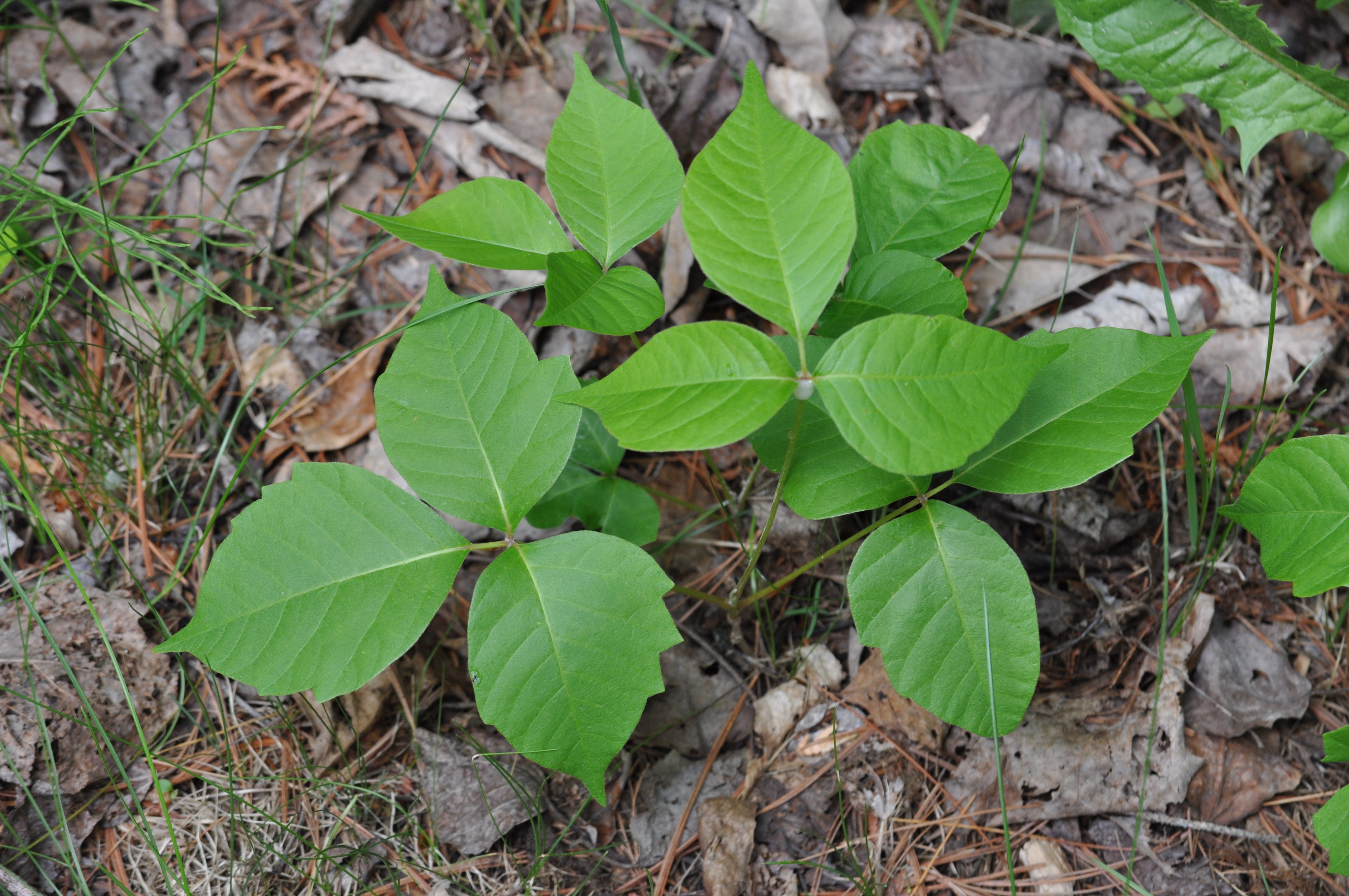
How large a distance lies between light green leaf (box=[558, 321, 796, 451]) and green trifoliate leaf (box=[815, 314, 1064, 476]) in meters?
0.13

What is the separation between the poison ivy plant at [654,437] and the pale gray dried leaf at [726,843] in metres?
0.49

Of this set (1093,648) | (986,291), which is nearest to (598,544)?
(1093,648)

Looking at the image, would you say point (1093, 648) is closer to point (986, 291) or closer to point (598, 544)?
point (986, 291)

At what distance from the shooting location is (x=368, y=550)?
5.33ft

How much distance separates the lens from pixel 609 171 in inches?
66.8

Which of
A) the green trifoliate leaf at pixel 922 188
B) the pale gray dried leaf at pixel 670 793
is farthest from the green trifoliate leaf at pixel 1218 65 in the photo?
the pale gray dried leaf at pixel 670 793

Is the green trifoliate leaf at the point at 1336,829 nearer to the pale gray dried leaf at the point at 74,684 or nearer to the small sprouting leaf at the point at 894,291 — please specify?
the small sprouting leaf at the point at 894,291

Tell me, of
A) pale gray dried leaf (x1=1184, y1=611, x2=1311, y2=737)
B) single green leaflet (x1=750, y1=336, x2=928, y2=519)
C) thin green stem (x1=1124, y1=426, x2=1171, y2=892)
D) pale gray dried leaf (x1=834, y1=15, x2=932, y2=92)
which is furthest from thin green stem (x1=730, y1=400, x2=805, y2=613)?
pale gray dried leaf (x1=834, y1=15, x2=932, y2=92)

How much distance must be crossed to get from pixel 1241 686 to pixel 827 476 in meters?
1.36

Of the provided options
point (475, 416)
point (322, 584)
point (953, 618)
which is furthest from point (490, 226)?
point (953, 618)

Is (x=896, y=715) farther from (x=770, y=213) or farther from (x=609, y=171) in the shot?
(x=609, y=171)

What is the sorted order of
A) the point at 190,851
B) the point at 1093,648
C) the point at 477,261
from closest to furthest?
the point at 477,261 < the point at 190,851 < the point at 1093,648

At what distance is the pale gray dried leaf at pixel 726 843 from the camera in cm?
188

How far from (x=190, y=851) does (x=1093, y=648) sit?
7.60 feet
